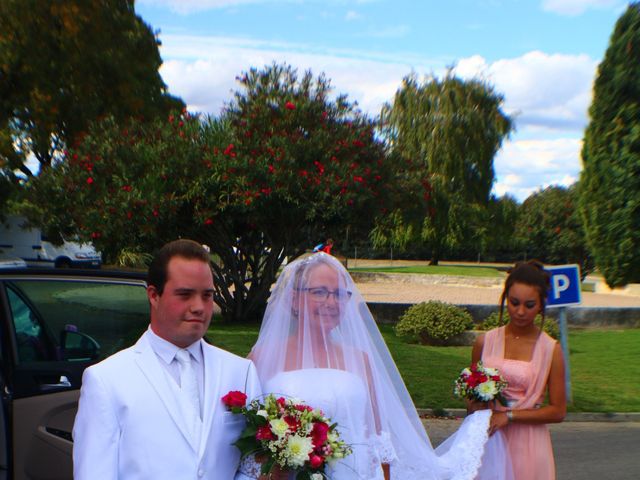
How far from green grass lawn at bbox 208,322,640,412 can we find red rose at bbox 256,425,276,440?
614 cm

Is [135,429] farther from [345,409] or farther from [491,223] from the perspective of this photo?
[491,223]

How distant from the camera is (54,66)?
23906 millimetres

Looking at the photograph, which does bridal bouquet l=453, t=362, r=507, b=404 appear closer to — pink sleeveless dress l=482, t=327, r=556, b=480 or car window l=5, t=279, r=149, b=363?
pink sleeveless dress l=482, t=327, r=556, b=480

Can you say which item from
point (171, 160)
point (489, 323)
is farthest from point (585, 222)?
point (171, 160)

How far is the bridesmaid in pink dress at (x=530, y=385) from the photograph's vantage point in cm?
399

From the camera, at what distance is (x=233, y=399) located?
246 centimetres

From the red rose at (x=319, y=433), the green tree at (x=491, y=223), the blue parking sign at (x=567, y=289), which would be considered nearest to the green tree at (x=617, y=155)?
the blue parking sign at (x=567, y=289)

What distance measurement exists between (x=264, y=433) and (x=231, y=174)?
13.9 metres

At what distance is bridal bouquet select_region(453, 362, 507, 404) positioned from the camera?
393cm

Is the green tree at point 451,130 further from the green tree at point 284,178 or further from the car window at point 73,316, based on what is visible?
the car window at point 73,316

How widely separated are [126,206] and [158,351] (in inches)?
533

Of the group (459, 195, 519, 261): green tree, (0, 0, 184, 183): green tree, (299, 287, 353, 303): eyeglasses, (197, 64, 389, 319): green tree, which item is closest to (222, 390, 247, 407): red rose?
(299, 287, 353, 303): eyeglasses

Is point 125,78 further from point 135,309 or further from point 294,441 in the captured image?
point 294,441

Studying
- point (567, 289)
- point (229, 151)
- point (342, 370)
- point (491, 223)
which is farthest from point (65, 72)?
point (491, 223)
